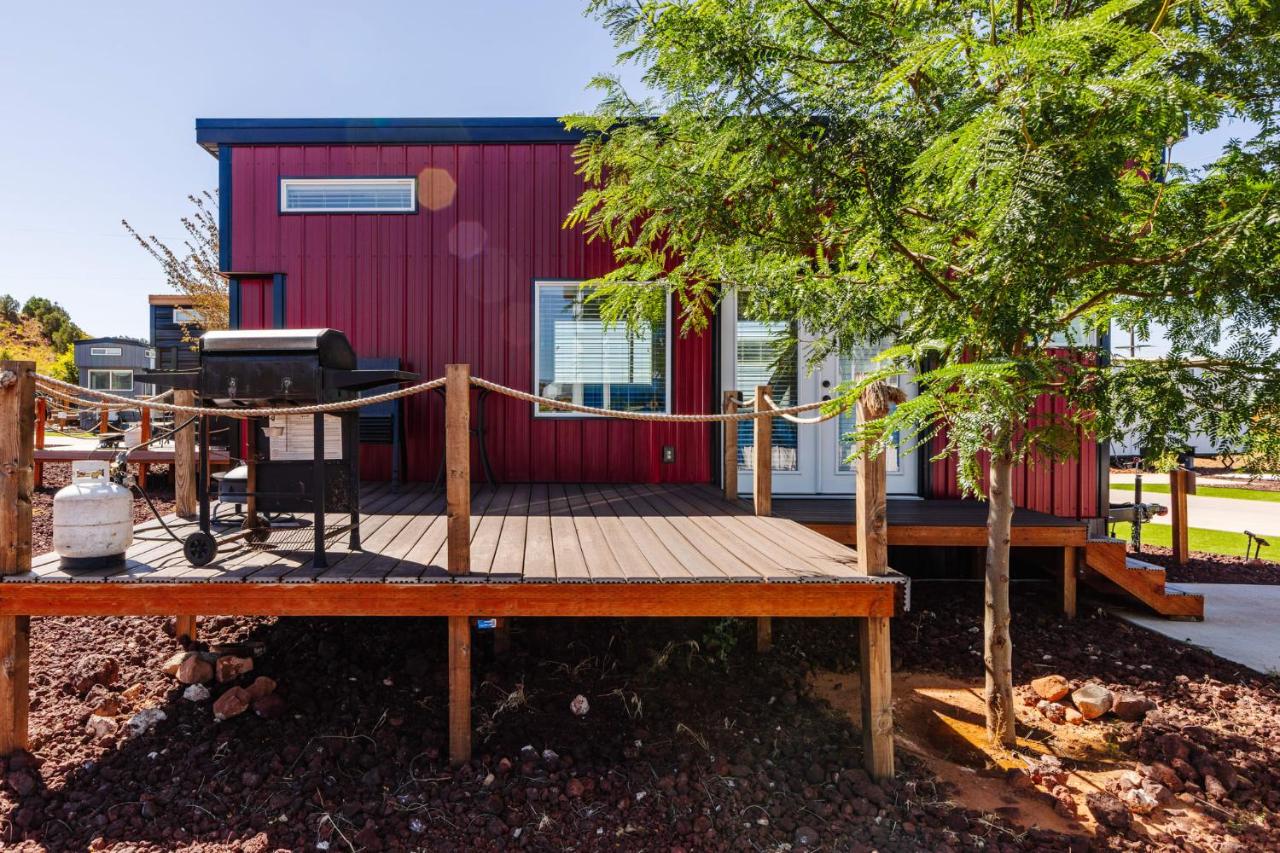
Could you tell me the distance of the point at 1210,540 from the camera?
7.12 m

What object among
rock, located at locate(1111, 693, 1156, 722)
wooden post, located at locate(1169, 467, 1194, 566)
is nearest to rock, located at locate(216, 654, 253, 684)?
rock, located at locate(1111, 693, 1156, 722)

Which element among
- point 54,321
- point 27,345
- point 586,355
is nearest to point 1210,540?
point 586,355

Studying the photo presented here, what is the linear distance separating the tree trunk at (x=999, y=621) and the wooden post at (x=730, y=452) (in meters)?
1.74

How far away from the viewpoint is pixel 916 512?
4504 millimetres

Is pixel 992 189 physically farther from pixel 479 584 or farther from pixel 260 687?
pixel 260 687

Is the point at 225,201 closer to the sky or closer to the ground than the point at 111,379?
closer to the sky

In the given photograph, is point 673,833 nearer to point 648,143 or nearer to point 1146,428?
point 1146,428

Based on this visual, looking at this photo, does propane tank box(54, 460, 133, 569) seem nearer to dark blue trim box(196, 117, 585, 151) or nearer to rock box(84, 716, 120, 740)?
rock box(84, 716, 120, 740)

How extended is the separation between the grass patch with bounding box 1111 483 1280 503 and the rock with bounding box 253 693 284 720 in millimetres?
13570

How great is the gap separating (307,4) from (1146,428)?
796cm

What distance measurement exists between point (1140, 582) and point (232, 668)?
5.56 meters

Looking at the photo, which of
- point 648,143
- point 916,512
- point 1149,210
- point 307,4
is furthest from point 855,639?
point 307,4

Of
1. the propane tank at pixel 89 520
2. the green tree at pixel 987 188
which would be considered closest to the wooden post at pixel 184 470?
the propane tank at pixel 89 520

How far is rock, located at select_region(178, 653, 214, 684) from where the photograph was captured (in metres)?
3.04
